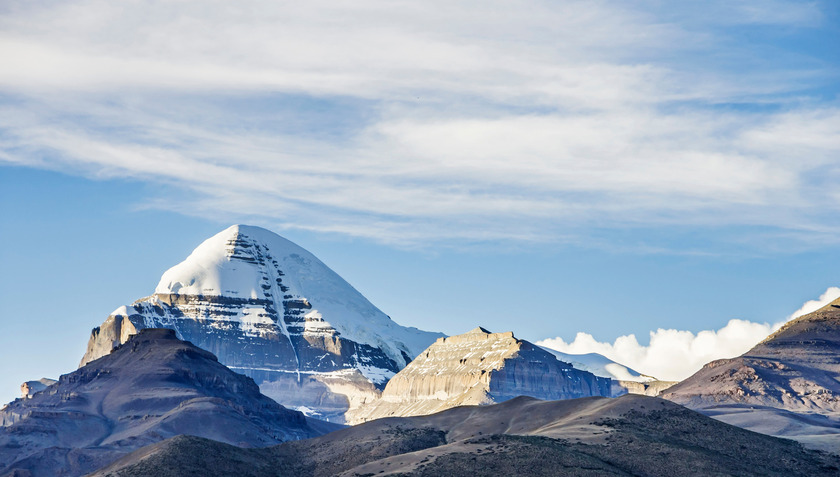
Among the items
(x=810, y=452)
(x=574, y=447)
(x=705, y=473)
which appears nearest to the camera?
(x=705, y=473)

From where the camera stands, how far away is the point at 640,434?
635 ft

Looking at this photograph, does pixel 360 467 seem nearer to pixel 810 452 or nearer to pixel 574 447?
pixel 574 447

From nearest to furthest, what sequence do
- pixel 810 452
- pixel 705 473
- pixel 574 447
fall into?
pixel 705 473
pixel 574 447
pixel 810 452

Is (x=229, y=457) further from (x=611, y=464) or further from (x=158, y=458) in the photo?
(x=611, y=464)

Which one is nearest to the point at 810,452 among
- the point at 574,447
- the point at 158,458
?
the point at 574,447

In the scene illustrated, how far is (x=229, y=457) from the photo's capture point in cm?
19825

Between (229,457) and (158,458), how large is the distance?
12373mm

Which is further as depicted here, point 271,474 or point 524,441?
point 271,474

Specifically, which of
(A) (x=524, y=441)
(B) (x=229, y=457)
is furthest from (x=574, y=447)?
(B) (x=229, y=457)

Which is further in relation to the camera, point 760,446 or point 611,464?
point 760,446

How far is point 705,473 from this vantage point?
566 feet

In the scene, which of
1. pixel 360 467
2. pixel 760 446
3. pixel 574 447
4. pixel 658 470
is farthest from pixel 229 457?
pixel 760 446

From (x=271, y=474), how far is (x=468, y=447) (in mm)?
34073

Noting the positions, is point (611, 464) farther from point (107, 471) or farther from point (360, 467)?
point (107, 471)
